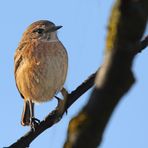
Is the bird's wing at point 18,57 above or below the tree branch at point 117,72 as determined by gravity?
above

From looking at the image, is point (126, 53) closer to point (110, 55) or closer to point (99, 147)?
point (110, 55)

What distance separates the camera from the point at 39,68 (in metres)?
8.98

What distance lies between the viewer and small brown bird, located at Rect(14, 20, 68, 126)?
867 cm

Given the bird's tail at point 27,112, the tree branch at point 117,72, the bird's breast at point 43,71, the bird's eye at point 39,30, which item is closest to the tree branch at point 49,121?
the tree branch at point 117,72

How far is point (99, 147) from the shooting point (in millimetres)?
1372

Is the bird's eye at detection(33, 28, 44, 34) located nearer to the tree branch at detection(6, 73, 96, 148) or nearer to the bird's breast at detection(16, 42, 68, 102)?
the bird's breast at detection(16, 42, 68, 102)

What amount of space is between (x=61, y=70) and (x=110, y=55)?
7.50 meters

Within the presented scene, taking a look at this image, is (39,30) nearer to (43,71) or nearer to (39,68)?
(39,68)

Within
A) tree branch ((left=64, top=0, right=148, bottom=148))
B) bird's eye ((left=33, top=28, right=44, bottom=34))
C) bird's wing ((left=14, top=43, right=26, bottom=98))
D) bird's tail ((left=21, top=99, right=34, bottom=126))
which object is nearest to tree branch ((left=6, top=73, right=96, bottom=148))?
tree branch ((left=64, top=0, right=148, bottom=148))

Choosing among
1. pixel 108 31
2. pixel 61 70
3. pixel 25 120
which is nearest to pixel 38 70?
pixel 61 70

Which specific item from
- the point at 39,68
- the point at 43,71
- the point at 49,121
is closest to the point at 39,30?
the point at 39,68

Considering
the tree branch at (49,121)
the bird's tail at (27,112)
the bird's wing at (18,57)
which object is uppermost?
the bird's wing at (18,57)

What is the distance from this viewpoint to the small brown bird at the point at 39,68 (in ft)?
28.5

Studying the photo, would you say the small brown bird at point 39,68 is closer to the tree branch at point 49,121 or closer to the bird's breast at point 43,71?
the bird's breast at point 43,71
